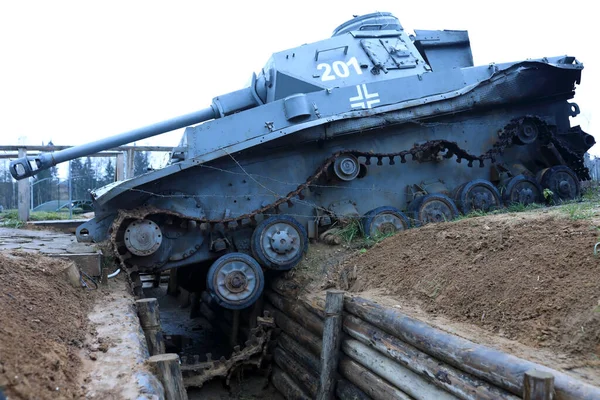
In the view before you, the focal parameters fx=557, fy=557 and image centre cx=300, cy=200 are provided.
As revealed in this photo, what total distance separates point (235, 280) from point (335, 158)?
2426mm

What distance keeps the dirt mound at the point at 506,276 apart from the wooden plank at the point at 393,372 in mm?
673

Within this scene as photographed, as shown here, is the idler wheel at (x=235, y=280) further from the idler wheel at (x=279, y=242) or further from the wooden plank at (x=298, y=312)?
the wooden plank at (x=298, y=312)

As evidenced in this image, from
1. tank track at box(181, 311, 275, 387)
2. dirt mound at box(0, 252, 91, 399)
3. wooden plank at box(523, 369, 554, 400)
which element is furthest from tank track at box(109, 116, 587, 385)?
wooden plank at box(523, 369, 554, 400)

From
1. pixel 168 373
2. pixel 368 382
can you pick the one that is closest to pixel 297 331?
pixel 368 382

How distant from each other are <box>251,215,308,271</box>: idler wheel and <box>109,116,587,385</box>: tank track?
26 centimetres

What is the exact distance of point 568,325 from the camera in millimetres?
4055

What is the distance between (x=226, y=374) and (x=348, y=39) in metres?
5.86

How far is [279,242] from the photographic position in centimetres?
794

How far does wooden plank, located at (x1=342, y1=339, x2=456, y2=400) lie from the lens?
443 centimetres

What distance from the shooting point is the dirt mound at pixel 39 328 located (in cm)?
286

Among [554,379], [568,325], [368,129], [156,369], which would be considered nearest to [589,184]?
[368,129]

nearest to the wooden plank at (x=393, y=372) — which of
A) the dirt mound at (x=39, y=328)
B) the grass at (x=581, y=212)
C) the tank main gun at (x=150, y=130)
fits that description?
the grass at (x=581, y=212)

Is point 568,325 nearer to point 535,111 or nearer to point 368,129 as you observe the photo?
point 368,129

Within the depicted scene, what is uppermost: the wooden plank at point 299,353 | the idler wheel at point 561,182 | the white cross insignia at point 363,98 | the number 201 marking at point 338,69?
the number 201 marking at point 338,69
